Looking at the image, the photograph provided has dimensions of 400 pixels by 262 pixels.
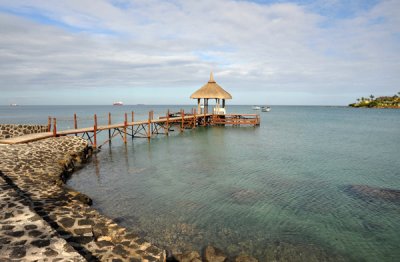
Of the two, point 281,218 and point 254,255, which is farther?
point 281,218

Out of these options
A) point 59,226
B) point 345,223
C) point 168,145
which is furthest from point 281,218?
point 168,145

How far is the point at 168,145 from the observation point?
A: 2489cm

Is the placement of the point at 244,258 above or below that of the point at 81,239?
below

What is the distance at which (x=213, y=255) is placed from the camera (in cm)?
689

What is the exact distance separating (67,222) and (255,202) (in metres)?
6.94

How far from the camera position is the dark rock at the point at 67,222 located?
6598mm

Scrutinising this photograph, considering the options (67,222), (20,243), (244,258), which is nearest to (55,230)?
(20,243)

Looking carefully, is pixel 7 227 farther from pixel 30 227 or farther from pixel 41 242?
pixel 41 242

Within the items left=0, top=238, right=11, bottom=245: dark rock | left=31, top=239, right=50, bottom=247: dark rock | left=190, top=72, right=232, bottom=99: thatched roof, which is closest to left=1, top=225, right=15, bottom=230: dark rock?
left=0, top=238, right=11, bottom=245: dark rock

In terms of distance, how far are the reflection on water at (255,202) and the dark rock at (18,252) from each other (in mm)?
3691

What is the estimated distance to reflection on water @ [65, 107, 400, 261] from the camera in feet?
25.7

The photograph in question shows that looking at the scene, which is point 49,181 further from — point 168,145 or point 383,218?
point 168,145

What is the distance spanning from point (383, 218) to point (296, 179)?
4.96m

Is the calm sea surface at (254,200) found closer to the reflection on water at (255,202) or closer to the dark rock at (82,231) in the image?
the reflection on water at (255,202)
